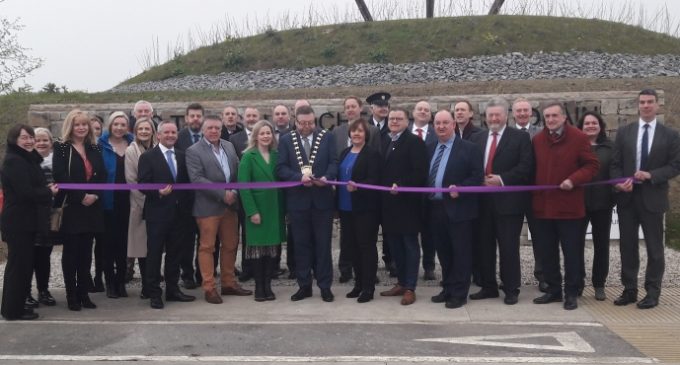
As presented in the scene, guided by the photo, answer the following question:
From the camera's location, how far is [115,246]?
8.53 meters

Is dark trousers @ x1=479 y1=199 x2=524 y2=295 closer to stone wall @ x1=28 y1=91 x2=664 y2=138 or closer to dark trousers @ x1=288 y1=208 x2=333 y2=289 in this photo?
dark trousers @ x1=288 y1=208 x2=333 y2=289

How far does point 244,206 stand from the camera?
814 cm

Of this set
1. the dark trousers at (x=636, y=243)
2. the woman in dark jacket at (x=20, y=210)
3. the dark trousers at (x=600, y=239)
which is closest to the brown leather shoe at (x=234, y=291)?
the woman in dark jacket at (x=20, y=210)

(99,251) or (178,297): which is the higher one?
(99,251)

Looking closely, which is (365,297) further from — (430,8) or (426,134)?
(430,8)

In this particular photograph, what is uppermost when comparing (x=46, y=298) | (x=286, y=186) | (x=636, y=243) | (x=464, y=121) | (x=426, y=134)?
(x=464, y=121)

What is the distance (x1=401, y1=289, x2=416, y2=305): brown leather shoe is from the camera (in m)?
7.99

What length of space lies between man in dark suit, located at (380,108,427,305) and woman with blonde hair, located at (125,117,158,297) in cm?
277

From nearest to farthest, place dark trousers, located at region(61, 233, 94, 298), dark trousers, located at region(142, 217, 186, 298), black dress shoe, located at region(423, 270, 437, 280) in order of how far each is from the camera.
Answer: dark trousers, located at region(61, 233, 94, 298) → dark trousers, located at region(142, 217, 186, 298) → black dress shoe, located at region(423, 270, 437, 280)

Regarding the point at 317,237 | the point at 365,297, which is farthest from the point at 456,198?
the point at 317,237

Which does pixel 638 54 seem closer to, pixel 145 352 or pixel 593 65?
pixel 593 65

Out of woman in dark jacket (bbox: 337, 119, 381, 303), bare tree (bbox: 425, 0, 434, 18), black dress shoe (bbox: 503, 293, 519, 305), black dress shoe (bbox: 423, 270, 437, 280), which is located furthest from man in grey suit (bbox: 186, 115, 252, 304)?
bare tree (bbox: 425, 0, 434, 18)

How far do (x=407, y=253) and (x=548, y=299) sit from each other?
1609mm

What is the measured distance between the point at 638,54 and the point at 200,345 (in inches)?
690
